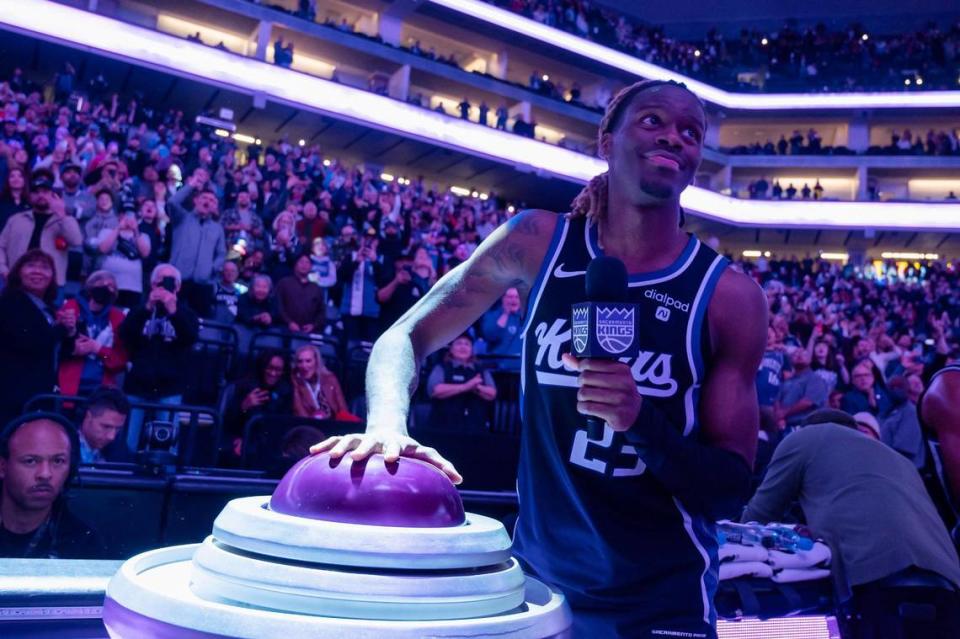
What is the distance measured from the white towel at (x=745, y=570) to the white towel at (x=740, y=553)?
Answer: 0.7 inches

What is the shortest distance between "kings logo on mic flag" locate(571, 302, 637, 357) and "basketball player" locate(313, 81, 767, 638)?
1.1 inches

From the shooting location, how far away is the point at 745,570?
267 centimetres

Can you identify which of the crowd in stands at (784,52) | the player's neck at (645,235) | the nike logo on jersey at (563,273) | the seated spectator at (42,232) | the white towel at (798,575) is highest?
the crowd in stands at (784,52)

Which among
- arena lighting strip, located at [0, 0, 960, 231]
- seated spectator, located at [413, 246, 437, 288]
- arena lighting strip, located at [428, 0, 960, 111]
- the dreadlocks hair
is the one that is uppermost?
arena lighting strip, located at [428, 0, 960, 111]

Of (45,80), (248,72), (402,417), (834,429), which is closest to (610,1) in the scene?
(248,72)

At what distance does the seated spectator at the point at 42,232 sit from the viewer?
559cm

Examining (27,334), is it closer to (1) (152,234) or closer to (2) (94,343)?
(2) (94,343)

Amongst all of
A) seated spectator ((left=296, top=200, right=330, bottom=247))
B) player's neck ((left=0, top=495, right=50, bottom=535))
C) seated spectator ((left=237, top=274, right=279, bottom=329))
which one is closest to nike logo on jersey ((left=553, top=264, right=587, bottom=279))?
player's neck ((left=0, top=495, right=50, bottom=535))

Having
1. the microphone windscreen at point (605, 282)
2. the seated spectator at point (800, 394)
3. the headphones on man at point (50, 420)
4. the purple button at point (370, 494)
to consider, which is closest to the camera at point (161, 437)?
the headphones on man at point (50, 420)

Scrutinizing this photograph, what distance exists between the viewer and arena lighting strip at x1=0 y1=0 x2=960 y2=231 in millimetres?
16953

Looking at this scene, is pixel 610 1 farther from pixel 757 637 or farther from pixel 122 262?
pixel 757 637

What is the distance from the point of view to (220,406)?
5.46 m

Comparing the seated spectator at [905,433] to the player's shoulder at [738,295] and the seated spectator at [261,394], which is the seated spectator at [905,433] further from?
the player's shoulder at [738,295]

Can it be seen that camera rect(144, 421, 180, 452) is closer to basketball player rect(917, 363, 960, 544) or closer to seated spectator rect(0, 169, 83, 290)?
seated spectator rect(0, 169, 83, 290)
